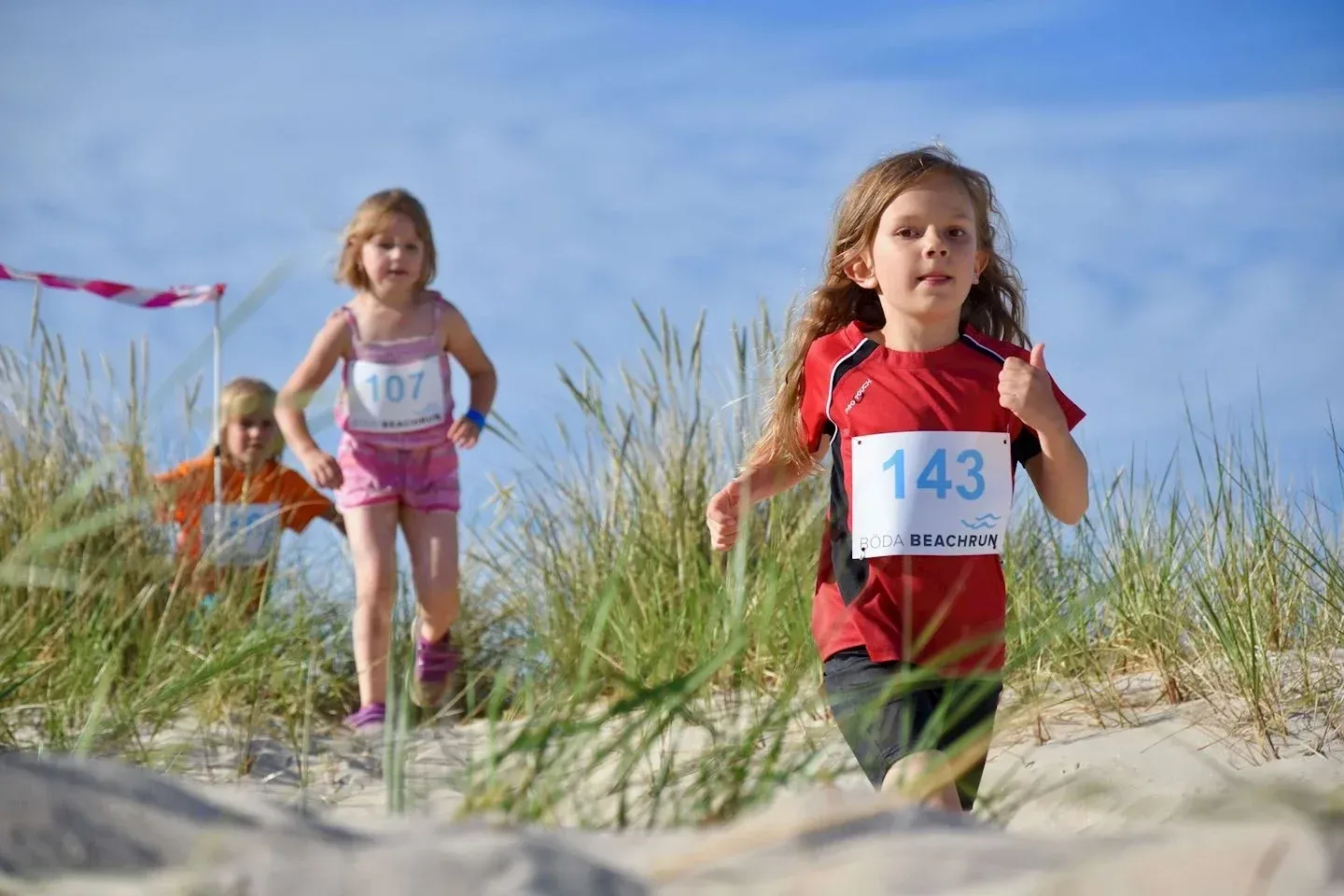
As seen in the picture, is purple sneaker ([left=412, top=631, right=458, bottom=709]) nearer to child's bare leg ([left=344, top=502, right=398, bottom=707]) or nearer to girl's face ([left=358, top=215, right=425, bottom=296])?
child's bare leg ([left=344, top=502, right=398, bottom=707])

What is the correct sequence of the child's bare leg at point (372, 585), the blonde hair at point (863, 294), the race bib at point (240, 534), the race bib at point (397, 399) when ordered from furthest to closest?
1. the race bib at point (397, 399)
2. the race bib at point (240, 534)
3. the child's bare leg at point (372, 585)
4. the blonde hair at point (863, 294)

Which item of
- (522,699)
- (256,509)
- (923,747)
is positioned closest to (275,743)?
(256,509)

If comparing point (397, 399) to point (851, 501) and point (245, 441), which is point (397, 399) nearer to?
point (245, 441)

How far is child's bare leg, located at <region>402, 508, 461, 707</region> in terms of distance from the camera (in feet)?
17.1

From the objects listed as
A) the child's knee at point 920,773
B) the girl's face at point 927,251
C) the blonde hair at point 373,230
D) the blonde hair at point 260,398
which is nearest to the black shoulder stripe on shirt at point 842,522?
the girl's face at point 927,251

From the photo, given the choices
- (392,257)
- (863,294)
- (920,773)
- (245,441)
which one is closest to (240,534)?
(392,257)

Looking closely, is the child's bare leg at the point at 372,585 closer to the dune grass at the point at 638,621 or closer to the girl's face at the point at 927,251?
the dune grass at the point at 638,621

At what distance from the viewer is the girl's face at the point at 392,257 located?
530 cm

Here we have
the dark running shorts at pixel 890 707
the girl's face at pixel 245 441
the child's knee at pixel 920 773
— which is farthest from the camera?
the girl's face at pixel 245 441

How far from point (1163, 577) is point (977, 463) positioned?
1.46 meters

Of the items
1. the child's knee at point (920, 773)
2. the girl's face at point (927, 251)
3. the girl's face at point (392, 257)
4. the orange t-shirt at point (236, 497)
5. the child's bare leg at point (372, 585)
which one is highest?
the girl's face at point (392, 257)

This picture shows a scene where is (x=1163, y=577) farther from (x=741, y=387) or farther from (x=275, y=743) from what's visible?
(x=275, y=743)

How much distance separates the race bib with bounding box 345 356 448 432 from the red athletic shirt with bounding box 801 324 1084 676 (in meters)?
2.47

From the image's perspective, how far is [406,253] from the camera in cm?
534
